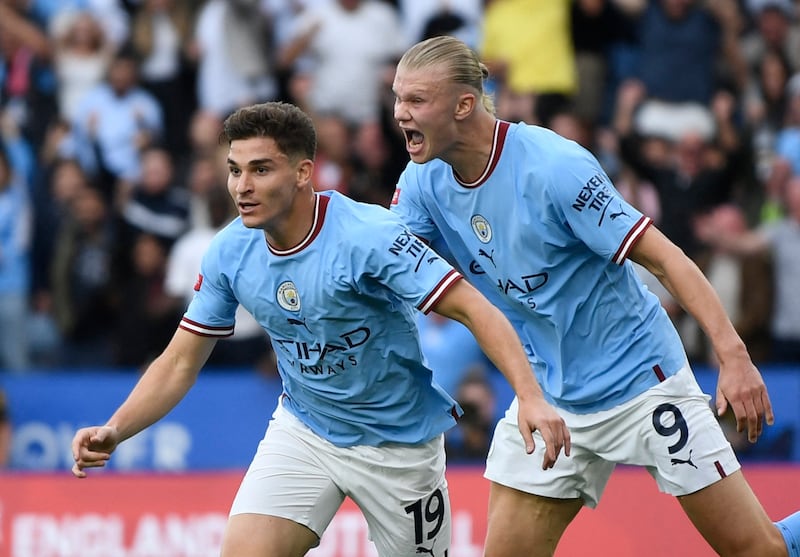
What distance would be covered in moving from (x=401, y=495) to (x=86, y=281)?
267 inches

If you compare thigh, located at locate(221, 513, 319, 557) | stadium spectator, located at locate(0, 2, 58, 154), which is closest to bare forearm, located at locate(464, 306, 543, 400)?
thigh, located at locate(221, 513, 319, 557)

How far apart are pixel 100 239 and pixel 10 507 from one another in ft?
11.5

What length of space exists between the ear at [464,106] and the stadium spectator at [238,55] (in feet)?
21.5

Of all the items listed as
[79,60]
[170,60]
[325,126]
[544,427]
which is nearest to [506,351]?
[544,427]

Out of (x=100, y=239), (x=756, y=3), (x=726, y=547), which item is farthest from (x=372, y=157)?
(x=726, y=547)

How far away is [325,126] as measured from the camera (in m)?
11.6

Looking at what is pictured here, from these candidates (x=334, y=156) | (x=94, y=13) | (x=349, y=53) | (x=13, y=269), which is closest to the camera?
(x=334, y=156)

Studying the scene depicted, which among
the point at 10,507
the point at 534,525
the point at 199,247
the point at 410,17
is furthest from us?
the point at 410,17

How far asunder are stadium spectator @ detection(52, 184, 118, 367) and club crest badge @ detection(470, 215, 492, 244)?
21.5 ft

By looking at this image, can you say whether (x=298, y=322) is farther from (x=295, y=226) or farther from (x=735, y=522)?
(x=735, y=522)

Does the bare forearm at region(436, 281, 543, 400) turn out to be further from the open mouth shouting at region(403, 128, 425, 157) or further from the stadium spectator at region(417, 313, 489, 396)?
the stadium spectator at region(417, 313, 489, 396)

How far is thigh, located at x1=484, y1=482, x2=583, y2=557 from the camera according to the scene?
232 inches

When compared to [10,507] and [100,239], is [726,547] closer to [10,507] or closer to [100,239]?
[10,507]

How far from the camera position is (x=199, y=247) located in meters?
11.3
